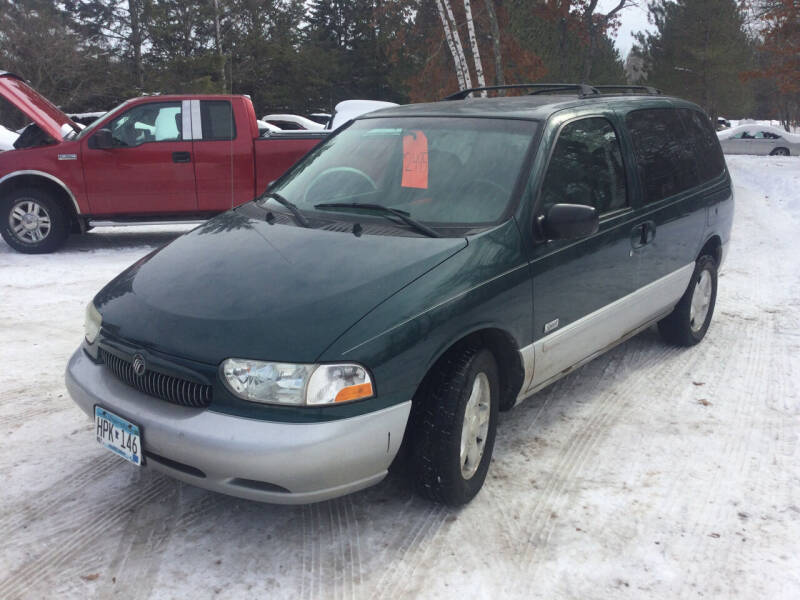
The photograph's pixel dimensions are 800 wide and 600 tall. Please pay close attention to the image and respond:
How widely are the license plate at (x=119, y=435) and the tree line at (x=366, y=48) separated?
15.6m

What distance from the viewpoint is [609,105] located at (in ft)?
14.6

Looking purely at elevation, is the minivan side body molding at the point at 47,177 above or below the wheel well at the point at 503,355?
above

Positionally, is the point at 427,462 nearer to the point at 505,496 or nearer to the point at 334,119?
the point at 505,496

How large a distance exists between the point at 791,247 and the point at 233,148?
23.0 feet

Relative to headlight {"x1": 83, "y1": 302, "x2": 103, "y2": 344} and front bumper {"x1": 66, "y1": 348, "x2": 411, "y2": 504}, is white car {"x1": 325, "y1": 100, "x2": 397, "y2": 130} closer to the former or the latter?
headlight {"x1": 83, "y1": 302, "x2": 103, "y2": 344}

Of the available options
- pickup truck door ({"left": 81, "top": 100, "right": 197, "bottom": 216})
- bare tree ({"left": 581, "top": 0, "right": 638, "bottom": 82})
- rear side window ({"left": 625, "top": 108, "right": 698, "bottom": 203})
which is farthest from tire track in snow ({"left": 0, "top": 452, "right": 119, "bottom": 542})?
bare tree ({"left": 581, "top": 0, "right": 638, "bottom": 82})

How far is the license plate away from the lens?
9.39 feet

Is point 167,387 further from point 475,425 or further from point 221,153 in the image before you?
point 221,153

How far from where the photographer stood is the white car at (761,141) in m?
30.4

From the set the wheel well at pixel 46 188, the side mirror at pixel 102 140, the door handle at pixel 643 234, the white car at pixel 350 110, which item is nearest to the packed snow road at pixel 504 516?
the door handle at pixel 643 234

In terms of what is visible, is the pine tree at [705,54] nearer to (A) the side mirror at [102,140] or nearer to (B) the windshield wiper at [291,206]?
(A) the side mirror at [102,140]

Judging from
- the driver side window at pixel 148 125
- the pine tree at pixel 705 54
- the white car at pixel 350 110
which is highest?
the pine tree at pixel 705 54

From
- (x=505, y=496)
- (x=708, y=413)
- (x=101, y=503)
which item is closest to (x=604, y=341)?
(x=708, y=413)

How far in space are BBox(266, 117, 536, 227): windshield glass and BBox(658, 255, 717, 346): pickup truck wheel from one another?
2184mm
